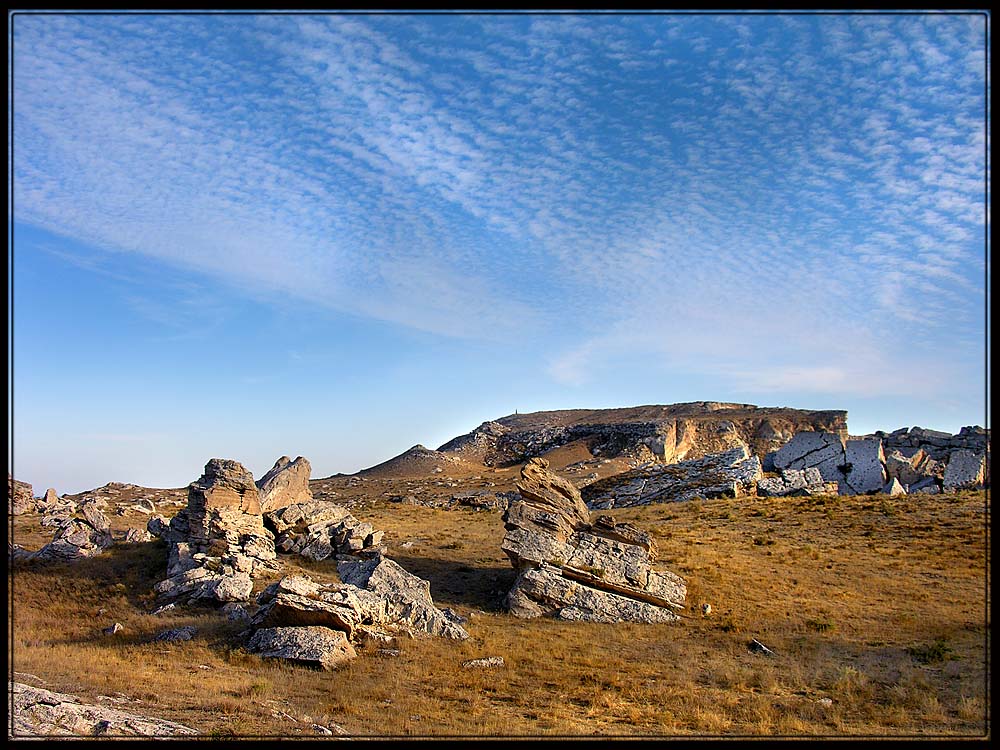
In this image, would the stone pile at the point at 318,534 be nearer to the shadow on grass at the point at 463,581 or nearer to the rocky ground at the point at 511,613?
the rocky ground at the point at 511,613

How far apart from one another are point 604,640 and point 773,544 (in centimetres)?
1450

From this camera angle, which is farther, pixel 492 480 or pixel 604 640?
pixel 492 480

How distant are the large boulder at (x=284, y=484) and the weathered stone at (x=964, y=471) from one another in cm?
3694

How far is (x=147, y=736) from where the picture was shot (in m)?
8.10

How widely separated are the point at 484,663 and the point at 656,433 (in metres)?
56.5

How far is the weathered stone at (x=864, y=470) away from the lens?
134 ft

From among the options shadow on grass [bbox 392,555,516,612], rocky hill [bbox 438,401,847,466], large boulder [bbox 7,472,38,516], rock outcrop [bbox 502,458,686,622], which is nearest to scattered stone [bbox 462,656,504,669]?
rock outcrop [bbox 502,458,686,622]

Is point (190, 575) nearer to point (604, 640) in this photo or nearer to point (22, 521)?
point (604, 640)

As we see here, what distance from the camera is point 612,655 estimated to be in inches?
596

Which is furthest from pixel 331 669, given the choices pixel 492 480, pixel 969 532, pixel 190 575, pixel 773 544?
pixel 492 480

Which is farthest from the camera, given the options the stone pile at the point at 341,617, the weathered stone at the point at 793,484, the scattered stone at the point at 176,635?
the weathered stone at the point at 793,484

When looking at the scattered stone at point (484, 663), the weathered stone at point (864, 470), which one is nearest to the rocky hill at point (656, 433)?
the weathered stone at point (864, 470)

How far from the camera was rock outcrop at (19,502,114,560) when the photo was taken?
2338cm
